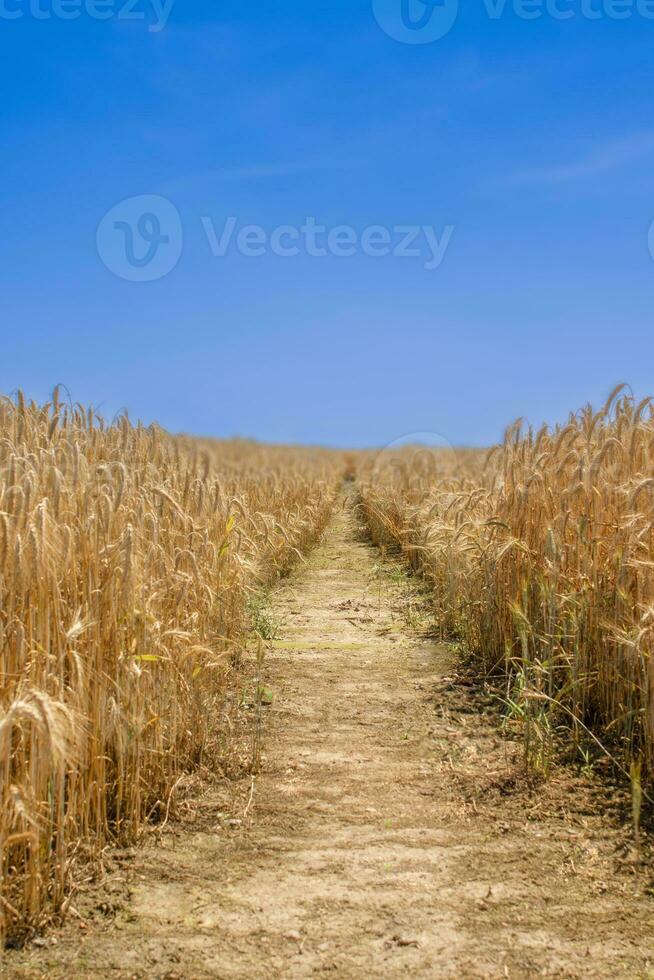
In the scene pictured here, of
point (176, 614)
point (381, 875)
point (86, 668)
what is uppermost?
point (176, 614)

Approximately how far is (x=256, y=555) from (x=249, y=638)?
594mm

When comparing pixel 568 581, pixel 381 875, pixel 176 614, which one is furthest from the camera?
pixel 568 581

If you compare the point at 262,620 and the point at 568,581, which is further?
the point at 262,620

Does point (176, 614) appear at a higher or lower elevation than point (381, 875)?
higher

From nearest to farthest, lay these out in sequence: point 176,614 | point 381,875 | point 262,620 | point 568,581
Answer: point 381,875, point 176,614, point 568,581, point 262,620

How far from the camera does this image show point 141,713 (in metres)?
3.30

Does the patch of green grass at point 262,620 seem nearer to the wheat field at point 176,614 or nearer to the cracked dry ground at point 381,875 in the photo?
the wheat field at point 176,614

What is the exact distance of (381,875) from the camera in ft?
10.4

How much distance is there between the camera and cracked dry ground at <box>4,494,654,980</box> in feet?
8.97

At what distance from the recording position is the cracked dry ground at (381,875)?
8.97 ft

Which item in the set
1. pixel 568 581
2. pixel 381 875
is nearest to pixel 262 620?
pixel 568 581

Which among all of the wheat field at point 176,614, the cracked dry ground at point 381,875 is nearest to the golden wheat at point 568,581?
the wheat field at point 176,614

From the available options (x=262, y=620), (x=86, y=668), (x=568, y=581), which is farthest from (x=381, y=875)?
(x=262, y=620)

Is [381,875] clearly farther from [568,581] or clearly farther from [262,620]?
[262,620]
